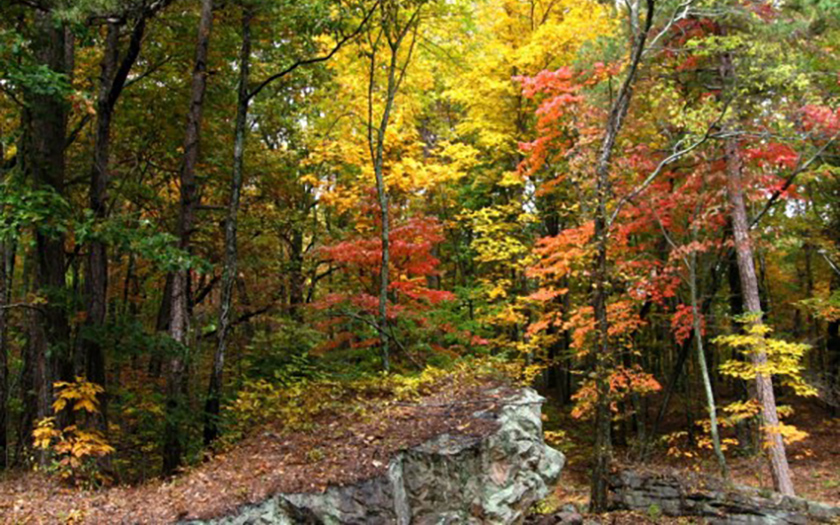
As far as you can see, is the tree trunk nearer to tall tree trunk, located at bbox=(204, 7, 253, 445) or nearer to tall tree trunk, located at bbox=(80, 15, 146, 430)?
tall tree trunk, located at bbox=(204, 7, 253, 445)

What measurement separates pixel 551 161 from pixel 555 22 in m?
3.51

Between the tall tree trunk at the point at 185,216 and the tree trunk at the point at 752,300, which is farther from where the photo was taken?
the tree trunk at the point at 752,300

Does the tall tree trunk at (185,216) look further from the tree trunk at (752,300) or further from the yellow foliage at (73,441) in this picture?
the tree trunk at (752,300)

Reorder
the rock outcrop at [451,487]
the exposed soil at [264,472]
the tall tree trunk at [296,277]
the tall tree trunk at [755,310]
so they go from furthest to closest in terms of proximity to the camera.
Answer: the tall tree trunk at [296,277] < the tall tree trunk at [755,310] < the rock outcrop at [451,487] < the exposed soil at [264,472]

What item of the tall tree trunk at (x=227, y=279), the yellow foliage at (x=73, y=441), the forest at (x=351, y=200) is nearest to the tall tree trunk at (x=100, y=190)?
the forest at (x=351, y=200)

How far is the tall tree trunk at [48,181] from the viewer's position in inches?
262

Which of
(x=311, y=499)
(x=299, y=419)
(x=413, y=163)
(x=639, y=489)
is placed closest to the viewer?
(x=311, y=499)

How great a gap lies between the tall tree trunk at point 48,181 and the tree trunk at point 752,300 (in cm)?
1121

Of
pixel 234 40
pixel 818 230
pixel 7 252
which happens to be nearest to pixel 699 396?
pixel 818 230

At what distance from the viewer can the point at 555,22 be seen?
44.9 ft

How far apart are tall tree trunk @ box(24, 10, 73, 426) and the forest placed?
0.11 ft

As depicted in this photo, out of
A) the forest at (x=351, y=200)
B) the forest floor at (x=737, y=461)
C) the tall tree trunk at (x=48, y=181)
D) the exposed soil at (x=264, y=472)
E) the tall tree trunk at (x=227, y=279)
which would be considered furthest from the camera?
the forest floor at (x=737, y=461)

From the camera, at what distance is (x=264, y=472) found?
18.3 feet

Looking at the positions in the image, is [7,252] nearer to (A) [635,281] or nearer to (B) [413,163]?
(B) [413,163]
